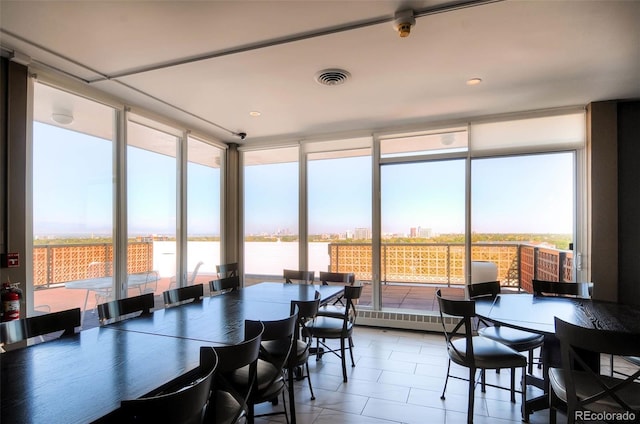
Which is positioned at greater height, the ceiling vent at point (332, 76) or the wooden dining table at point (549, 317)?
the ceiling vent at point (332, 76)

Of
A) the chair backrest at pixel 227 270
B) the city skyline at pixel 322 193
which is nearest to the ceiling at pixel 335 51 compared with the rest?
the city skyline at pixel 322 193

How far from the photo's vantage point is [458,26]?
231 centimetres

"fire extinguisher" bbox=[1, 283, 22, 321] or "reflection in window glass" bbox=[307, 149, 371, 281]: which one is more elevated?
"reflection in window glass" bbox=[307, 149, 371, 281]

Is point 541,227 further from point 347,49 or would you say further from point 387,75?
point 347,49

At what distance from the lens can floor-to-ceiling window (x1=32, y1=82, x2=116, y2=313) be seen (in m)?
2.97

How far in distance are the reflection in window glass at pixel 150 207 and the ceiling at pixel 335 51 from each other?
542 mm

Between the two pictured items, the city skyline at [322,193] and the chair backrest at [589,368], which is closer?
the chair backrest at [589,368]

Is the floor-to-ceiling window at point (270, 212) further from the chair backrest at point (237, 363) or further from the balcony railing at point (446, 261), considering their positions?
the chair backrest at point (237, 363)

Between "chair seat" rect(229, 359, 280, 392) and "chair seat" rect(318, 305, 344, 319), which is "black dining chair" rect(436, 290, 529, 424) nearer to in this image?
"chair seat" rect(318, 305, 344, 319)

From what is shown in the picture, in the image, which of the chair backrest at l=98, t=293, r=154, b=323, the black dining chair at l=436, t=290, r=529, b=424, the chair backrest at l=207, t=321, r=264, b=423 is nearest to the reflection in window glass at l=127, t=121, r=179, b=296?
the chair backrest at l=98, t=293, r=154, b=323

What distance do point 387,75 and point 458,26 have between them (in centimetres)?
84

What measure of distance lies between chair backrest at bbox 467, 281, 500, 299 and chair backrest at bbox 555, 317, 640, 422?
123 cm

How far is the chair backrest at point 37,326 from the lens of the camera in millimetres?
1846

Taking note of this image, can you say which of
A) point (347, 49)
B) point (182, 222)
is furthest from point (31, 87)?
point (347, 49)
